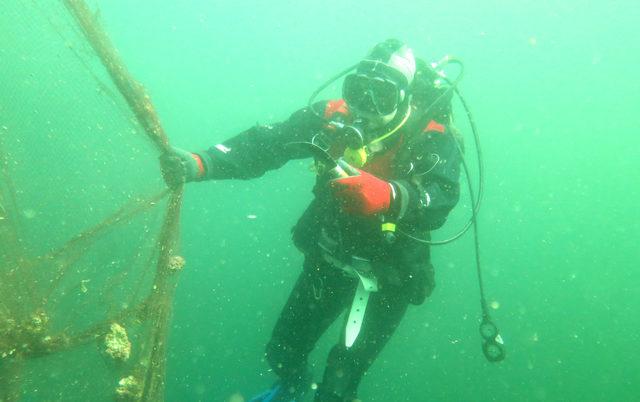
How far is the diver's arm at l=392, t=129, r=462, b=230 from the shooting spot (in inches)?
125

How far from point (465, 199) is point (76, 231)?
4255 cm

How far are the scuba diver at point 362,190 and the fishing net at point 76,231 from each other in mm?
467

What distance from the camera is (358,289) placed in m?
3.89

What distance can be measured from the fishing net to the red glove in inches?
47.6

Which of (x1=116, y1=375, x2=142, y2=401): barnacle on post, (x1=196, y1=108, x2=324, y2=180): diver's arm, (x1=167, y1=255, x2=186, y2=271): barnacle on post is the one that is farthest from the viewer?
(x1=196, y1=108, x2=324, y2=180): diver's arm

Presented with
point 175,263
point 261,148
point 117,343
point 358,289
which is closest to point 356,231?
point 358,289

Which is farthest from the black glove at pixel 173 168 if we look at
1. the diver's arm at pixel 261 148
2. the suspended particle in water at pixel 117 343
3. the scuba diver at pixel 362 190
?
the suspended particle in water at pixel 117 343

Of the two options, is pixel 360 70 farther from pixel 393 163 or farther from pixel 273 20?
pixel 273 20

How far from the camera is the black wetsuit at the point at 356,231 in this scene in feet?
11.4

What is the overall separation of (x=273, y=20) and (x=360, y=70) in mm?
126413

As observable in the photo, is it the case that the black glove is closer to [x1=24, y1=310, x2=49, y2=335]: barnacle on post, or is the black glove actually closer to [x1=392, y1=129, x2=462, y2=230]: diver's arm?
[x1=24, y1=310, x2=49, y2=335]: barnacle on post

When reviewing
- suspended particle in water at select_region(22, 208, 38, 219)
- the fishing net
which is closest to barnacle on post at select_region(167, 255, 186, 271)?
the fishing net

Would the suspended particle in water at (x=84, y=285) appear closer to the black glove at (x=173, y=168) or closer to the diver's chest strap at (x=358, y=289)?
the black glove at (x=173, y=168)

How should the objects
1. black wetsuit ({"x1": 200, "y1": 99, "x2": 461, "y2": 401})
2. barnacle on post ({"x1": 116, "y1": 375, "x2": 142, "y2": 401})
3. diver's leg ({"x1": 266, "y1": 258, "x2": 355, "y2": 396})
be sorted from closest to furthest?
barnacle on post ({"x1": 116, "y1": 375, "x2": 142, "y2": 401}), black wetsuit ({"x1": 200, "y1": 99, "x2": 461, "y2": 401}), diver's leg ({"x1": 266, "y1": 258, "x2": 355, "y2": 396})
